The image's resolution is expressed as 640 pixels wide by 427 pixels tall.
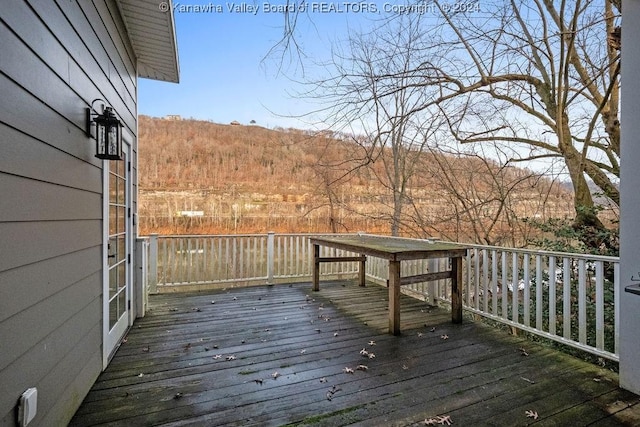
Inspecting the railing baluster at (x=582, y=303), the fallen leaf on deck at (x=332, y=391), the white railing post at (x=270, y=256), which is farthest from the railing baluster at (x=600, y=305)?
the white railing post at (x=270, y=256)

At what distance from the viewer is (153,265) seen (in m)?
5.18

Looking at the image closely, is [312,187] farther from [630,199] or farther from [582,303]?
[630,199]

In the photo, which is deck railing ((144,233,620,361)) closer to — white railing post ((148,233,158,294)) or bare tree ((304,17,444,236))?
white railing post ((148,233,158,294))

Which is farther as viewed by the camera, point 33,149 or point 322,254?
point 322,254

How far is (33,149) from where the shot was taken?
1.59 meters

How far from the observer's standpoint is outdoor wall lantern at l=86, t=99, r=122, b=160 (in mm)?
2418

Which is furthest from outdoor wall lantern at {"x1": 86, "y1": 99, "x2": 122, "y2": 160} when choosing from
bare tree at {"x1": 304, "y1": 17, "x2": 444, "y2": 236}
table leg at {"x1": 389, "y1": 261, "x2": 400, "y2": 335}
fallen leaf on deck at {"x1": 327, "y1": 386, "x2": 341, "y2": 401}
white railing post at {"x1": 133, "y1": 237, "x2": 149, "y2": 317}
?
bare tree at {"x1": 304, "y1": 17, "x2": 444, "y2": 236}

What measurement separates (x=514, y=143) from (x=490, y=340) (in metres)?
4.19

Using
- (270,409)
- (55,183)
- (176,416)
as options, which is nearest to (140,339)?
(176,416)

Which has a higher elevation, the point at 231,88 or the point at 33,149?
the point at 231,88

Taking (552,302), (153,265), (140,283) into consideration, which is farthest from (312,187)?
(552,302)

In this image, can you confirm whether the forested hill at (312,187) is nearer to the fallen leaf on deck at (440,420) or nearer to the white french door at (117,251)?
the white french door at (117,251)

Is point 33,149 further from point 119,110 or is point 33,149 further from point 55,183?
point 119,110

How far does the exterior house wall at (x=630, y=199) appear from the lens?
233cm
